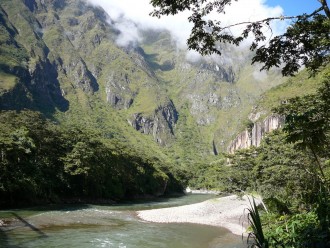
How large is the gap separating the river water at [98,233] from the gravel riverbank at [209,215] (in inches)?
111

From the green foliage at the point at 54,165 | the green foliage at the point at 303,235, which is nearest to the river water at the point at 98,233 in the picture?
the green foliage at the point at 54,165

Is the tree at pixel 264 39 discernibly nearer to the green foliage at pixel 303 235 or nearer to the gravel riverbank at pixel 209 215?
the green foliage at pixel 303 235

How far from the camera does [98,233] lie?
31000 mm

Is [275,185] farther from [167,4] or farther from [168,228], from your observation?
[167,4]

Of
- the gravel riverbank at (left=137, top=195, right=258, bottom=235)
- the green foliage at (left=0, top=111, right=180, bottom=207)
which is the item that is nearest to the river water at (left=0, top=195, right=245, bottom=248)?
the gravel riverbank at (left=137, top=195, right=258, bottom=235)

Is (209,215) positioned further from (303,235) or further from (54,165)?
(303,235)

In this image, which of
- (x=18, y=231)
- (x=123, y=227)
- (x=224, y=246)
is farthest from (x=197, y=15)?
(x=123, y=227)

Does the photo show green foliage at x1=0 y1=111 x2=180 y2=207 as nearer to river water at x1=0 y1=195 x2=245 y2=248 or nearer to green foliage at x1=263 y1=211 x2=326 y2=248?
river water at x1=0 y1=195 x2=245 y2=248

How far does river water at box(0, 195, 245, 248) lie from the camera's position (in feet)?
87.4

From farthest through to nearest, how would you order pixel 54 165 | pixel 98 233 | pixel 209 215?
pixel 54 165
pixel 209 215
pixel 98 233

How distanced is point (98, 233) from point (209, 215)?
66.3 ft

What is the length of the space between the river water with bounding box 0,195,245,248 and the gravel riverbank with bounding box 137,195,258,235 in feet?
9.24


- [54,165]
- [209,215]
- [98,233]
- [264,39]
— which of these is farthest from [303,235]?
[54,165]

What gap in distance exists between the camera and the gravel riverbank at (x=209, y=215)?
139 feet
